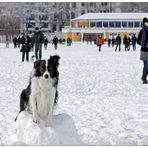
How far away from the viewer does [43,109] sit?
590 centimetres

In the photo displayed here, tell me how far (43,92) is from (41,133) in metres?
0.57

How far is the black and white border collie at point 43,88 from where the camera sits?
564cm

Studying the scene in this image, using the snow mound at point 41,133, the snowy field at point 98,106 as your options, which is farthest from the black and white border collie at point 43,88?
the snowy field at point 98,106

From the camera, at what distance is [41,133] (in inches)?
217

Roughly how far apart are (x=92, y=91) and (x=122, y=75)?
4.10 metres

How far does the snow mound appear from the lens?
5.44 metres

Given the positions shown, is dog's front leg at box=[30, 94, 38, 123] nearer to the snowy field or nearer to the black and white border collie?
the black and white border collie

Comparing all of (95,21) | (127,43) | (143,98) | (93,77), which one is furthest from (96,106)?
(95,21)

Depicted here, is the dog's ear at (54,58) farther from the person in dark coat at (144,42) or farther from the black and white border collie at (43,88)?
the person in dark coat at (144,42)

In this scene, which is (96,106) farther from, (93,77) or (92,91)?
(93,77)

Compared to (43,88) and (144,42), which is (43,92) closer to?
(43,88)

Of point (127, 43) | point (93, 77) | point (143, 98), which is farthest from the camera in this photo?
point (127, 43)

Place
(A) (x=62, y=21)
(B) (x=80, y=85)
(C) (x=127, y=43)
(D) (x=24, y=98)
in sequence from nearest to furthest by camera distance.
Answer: (D) (x=24, y=98)
(B) (x=80, y=85)
(C) (x=127, y=43)
(A) (x=62, y=21)

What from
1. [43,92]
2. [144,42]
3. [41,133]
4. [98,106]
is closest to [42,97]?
[43,92]
